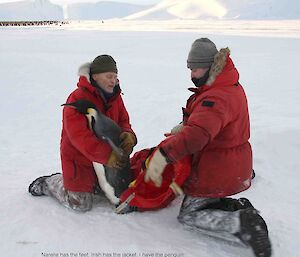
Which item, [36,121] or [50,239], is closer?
[50,239]

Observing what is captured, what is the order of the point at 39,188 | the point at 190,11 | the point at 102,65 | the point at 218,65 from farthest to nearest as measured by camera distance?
the point at 190,11 < the point at 39,188 < the point at 102,65 < the point at 218,65

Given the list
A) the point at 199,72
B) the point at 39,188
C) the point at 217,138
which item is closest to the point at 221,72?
the point at 199,72

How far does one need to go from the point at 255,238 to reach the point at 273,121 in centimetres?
354

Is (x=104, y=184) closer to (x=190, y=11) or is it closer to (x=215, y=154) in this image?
(x=215, y=154)

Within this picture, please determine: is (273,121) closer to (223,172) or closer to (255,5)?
(223,172)

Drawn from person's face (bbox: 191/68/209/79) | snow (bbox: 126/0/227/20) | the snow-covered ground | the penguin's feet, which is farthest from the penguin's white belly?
snow (bbox: 126/0/227/20)

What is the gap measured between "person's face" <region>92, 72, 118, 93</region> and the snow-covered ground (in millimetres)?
903

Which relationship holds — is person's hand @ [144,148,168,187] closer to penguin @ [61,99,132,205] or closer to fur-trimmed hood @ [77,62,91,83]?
penguin @ [61,99,132,205]

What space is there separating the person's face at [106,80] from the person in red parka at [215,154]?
63cm

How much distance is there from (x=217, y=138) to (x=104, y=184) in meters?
0.99

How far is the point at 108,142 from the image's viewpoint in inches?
115

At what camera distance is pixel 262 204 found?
329 cm

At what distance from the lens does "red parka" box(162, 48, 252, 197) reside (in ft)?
7.67

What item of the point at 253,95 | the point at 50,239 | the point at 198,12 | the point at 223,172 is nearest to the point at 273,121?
the point at 253,95
